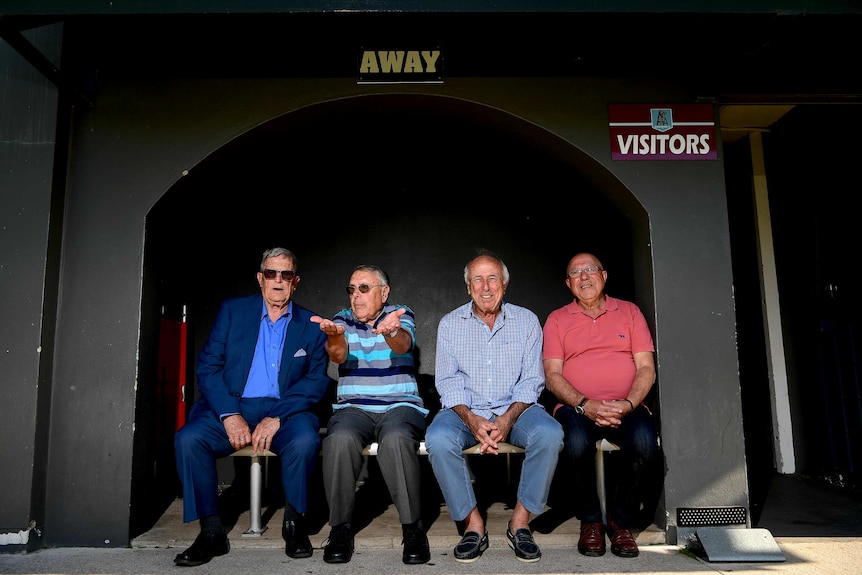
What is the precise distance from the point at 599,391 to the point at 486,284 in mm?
836

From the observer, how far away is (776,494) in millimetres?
4285

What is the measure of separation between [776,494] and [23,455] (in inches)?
177

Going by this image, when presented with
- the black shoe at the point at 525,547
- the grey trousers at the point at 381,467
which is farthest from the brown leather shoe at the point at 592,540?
the grey trousers at the point at 381,467

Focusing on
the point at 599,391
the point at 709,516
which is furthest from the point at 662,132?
the point at 709,516

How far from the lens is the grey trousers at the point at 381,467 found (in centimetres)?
296

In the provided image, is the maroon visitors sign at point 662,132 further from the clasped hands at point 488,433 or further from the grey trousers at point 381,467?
the grey trousers at point 381,467

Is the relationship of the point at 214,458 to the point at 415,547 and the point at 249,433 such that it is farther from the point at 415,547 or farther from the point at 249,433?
the point at 415,547

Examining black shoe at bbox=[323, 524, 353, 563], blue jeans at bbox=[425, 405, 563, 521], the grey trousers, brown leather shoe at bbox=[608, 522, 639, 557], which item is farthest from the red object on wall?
brown leather shoe at bbox=[608, 522, 639, 557]

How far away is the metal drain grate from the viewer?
3184 millimetres

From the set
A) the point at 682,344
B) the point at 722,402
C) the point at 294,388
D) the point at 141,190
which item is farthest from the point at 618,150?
the point at 141,190

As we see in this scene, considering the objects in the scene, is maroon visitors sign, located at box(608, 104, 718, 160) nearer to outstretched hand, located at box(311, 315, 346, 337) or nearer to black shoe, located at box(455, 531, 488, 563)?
outstretched hand, located at box(311, 315, 346, 337)

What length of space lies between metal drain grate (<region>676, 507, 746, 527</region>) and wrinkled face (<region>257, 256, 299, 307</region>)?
7.75 feet

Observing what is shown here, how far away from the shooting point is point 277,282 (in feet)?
11.6

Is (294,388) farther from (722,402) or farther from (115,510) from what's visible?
(722,402)
